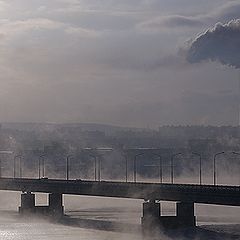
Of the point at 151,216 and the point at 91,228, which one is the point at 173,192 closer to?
the point at 151,216

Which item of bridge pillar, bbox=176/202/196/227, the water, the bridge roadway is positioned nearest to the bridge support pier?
bridge pillar, bbox=176/202/196/227

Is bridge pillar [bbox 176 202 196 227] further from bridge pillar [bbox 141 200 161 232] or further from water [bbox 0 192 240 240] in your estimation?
bridge pillar [bbox 141 200 161 232]

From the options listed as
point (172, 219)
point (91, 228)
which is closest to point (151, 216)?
point (172, 219)

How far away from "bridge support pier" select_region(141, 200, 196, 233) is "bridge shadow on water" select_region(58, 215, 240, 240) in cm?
185

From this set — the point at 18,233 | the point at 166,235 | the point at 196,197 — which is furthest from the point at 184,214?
the point at 18,233

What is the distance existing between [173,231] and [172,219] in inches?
396

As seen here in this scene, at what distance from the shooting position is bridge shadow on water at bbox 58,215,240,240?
14850 cm

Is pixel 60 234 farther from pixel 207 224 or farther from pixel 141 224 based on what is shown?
pixel 207 224

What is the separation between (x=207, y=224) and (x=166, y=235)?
1035 inches

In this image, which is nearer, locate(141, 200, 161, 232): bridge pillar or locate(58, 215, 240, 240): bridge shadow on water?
locate(58, 215, 240, 240): bridge shadow on water

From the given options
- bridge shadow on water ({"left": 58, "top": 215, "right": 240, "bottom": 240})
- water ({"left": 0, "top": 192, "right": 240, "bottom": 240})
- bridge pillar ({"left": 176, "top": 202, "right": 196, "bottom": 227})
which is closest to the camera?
bridge shadow on water ({"left": 58, "top": 215, "right": 240, "bottom": 240})

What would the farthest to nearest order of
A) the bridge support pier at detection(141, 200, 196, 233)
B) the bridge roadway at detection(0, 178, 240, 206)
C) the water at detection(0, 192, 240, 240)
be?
the bridge support pier at detection(141, 200, 196, 233) → the bridge roadway at detection(0, 178, 240, 206) → the water at detection(0, 192, 240, 240)

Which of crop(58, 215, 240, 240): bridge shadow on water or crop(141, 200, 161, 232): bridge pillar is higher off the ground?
crop(141, 200, 161, 232): bridge pillar

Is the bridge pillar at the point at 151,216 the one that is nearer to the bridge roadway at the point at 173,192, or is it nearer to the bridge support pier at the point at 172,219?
the bridge support pier at the point at 172,219
